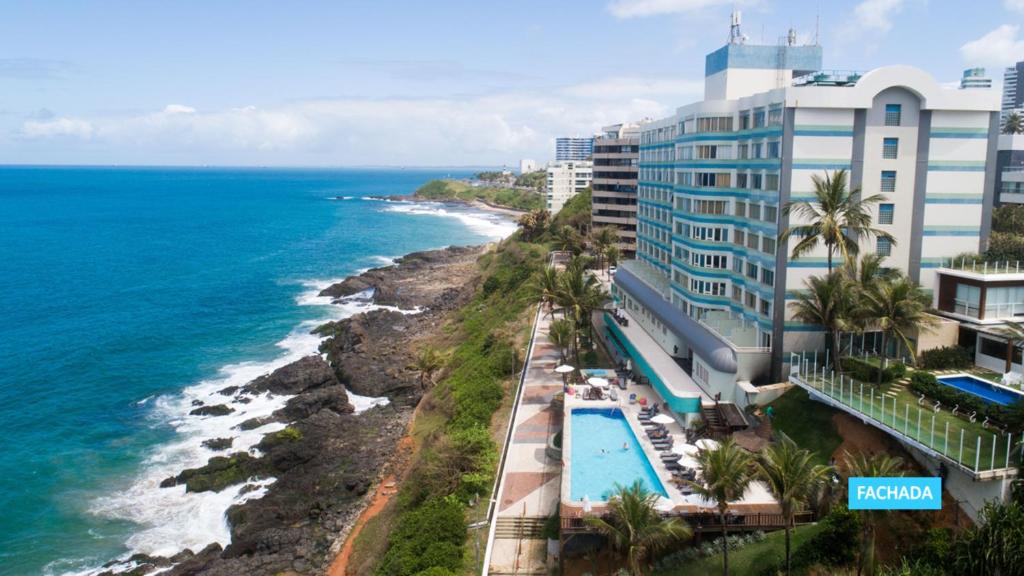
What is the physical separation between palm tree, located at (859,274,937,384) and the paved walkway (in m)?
18.0

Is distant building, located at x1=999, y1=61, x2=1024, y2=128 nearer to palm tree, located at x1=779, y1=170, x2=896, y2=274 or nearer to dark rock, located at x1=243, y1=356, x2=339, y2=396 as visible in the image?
palm tree, located at x1=779, y1=170, x2=896, y2=274

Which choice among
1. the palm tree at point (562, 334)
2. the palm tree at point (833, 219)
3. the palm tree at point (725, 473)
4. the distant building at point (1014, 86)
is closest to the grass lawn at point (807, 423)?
the palm tree at point (833, 219)

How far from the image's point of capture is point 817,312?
1480 inches

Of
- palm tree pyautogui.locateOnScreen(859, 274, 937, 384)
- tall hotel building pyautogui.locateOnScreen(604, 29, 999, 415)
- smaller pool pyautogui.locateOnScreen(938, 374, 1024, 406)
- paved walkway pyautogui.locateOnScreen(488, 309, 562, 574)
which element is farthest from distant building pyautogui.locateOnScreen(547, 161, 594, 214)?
smaller pool pyautogui.locateOnScreen(938, 374, 1024, 406)

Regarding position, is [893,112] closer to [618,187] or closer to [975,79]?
[975,79]

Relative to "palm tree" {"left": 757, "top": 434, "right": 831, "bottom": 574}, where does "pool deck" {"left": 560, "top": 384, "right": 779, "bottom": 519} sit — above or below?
below

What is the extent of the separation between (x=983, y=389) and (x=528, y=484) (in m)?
23.0

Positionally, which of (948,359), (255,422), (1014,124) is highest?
(1014,124)

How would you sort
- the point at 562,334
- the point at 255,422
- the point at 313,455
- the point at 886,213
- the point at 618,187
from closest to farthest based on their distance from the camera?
A: the point at 886,213
the point at 313,455
the point at 562,334
the point at 255,422
the point at 618,187

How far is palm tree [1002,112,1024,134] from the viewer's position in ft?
259

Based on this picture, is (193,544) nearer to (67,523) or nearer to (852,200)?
(67,523)

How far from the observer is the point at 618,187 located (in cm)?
10494

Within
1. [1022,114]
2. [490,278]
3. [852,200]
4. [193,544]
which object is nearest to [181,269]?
[490,278]

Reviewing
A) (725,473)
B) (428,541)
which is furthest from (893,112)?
(428,541)
